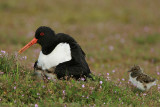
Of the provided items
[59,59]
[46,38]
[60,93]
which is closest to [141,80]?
[59,59]

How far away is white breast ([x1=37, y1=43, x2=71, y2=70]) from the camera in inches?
303

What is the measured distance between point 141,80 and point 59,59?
7.28ft

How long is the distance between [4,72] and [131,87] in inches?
132

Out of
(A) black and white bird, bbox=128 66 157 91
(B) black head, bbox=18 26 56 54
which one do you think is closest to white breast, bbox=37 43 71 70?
(B) black head, bbox=18 26 56 54

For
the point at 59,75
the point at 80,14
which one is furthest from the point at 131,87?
the point at 80,14

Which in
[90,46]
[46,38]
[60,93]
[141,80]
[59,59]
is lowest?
[60,93]

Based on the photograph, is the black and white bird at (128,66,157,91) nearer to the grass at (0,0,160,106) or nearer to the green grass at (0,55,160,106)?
the grass at (0,0,160,106)

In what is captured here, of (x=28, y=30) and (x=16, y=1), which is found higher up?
(x=16, y=1)

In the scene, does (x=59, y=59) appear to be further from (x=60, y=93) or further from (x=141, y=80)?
(x=141, y=80)

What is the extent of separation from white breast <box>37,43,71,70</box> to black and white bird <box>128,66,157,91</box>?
1938mm

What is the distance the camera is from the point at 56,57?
25.2 ft

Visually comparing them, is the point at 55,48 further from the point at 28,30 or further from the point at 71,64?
the point at 28,30

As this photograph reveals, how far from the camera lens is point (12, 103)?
6641 mm

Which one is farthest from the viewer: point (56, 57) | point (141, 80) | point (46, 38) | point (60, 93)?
point (141, 80)
